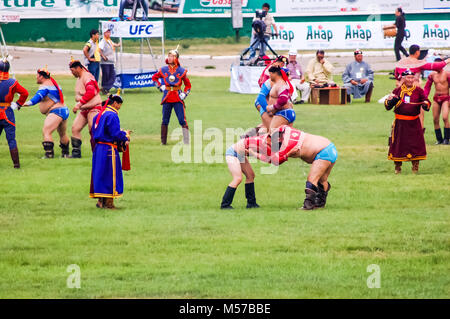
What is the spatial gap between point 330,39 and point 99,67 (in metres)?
15.8

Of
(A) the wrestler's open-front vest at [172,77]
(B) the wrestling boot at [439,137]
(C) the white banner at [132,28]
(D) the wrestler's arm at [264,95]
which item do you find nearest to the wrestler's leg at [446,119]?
(B) the wrestling boot at [439,137]

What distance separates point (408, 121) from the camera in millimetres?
17375

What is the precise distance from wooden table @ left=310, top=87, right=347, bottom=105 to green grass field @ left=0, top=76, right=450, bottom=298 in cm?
928

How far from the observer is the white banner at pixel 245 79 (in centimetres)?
3275

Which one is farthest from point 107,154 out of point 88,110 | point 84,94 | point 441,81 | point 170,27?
point 170,27

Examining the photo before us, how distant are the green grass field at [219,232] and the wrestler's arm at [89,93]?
4.31ft

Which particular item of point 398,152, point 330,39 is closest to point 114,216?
point 398,152

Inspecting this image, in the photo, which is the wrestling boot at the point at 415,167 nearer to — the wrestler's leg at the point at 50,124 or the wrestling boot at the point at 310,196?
the wrestling boot at the point at 310,196

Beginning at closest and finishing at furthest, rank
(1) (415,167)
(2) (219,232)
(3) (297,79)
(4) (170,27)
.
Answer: (2) (219,232) → (1) (415,167) → (3) (297,79) → (4) (170,27)

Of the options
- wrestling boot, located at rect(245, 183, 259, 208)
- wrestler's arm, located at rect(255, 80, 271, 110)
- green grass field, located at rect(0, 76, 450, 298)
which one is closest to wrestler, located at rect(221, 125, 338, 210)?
wrestling boot, located at rect(245, 183, 259, 208)

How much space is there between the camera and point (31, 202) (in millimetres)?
14844

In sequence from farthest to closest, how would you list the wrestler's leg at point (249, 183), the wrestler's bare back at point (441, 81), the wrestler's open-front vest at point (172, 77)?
the wrestler's open-front vest at point (172, 77), the wrestler's bare back at point (441, 81), the wrestler's leg at point (249, 183)

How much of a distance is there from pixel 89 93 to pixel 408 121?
246 inches

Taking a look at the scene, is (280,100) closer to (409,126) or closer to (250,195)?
(409,126)
